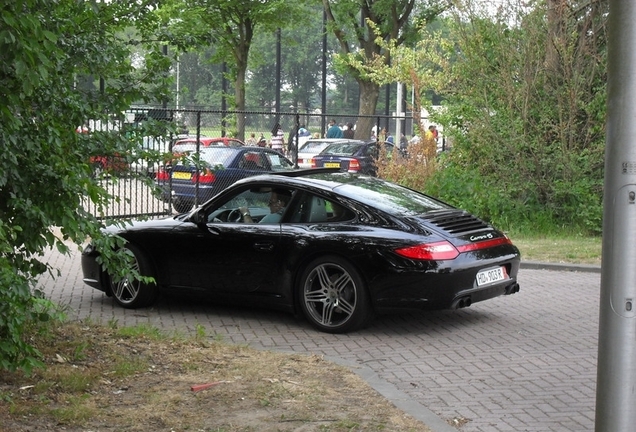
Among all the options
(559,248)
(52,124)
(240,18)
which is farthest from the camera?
(240,18)

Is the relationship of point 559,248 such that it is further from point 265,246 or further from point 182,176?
point 182,176

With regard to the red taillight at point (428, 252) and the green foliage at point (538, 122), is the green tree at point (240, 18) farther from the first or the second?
the red taillight at point (428, 252)

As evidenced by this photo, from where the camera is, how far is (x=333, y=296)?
8.63m

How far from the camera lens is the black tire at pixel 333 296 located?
846 centimetres

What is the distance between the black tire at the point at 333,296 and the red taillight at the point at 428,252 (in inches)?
19.3

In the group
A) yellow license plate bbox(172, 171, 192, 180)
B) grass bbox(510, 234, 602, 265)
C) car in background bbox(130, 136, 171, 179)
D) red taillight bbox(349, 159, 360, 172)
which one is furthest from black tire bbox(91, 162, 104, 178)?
red taillight bbox(349, 159, 360, 172)

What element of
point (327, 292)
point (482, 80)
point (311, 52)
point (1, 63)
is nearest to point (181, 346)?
point (327, 292)

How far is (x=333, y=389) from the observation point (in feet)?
21.1

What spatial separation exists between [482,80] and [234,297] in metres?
9.98

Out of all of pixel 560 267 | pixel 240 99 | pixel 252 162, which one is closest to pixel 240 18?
pixel 240 99

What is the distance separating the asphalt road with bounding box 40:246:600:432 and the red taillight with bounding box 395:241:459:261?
2.55ft

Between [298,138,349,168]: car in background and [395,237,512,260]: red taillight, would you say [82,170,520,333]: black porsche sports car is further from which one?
[298,138,349,168]: car in background

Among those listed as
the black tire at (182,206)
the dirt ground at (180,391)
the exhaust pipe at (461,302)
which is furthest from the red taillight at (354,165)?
the dirt ground at (180,391)

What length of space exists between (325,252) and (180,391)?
2.68 meters
